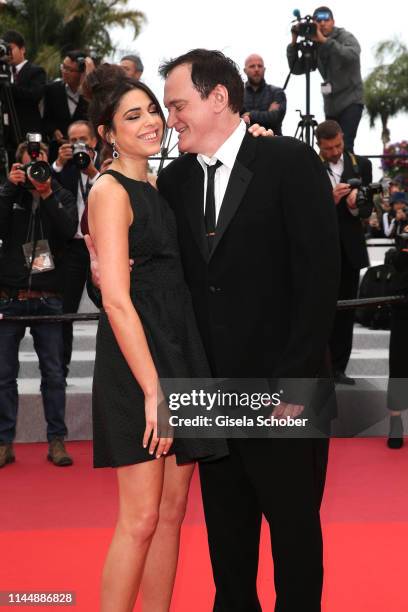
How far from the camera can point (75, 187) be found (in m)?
6.43

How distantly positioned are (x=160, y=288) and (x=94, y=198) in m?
0.30

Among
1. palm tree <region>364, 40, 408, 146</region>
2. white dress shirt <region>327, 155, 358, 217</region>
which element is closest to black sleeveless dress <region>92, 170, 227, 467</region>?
white dress shirt <region>327, 155, 358, 217</region>

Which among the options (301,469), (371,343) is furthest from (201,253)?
(371,343)

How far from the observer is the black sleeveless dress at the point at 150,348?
8.36 ft

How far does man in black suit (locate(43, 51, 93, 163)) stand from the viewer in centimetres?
723

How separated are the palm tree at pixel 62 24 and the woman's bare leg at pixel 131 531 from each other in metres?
20.3

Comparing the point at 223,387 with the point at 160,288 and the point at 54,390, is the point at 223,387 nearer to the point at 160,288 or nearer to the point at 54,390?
the point at 160,288

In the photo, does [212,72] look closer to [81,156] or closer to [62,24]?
[81,156]

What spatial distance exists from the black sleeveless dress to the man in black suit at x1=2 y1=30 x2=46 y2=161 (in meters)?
4.97

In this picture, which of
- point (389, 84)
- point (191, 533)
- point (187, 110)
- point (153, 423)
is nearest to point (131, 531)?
point (153, 423)

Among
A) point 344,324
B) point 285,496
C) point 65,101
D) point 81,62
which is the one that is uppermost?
point 81,62

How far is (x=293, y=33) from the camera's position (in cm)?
784

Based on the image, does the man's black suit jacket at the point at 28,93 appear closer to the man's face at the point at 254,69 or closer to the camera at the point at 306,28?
the man's face at the point at 254,69

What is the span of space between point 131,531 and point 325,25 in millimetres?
6307
